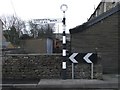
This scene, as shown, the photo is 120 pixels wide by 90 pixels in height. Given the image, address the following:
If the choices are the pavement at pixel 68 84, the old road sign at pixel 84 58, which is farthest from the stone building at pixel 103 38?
the pavement at pixel 68 84

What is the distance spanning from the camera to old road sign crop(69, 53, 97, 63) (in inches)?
576

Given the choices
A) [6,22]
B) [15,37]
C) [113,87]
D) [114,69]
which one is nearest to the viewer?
[113,87]

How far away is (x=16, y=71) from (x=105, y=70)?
219 inches

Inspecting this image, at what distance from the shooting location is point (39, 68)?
1480 cm

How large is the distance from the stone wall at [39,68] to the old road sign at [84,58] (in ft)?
0.67

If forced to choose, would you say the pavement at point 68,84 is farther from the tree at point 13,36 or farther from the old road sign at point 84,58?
the tree at point 13,36

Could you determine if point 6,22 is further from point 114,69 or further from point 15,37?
point 114,69

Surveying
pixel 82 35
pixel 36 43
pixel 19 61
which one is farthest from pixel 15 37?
pixel 19 61

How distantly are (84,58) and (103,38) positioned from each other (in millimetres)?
4252

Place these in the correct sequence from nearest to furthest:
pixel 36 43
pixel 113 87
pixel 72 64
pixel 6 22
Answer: pixel 113 87 < pixel 72 64 < pixel 36 43 < pixel 6 22

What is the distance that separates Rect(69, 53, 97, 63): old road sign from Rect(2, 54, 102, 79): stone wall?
0.20 m

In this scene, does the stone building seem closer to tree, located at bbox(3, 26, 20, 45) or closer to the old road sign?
the old road sign

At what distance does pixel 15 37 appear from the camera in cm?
5984

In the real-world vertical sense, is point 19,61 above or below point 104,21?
below
